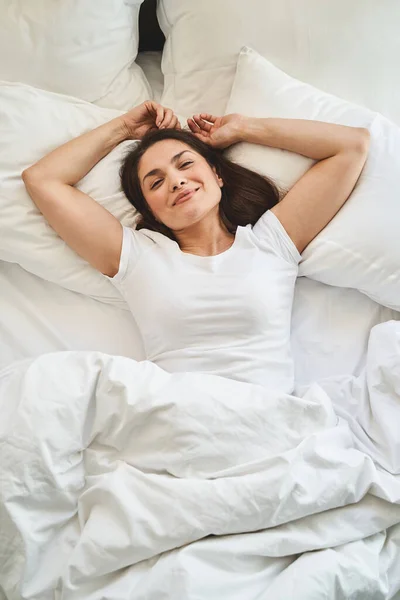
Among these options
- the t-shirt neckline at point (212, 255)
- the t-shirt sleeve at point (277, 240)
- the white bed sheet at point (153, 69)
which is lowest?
the t-shirt neckline at point (212, 255)

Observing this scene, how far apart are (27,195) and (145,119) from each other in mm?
355

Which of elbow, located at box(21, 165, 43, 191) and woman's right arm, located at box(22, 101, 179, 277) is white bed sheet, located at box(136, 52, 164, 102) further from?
elbow, located at box(21, 165, 43, 191)

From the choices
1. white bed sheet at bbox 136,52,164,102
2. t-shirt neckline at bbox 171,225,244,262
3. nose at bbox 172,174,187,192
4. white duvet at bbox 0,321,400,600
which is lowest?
white duvet at bbox 0,321,400,600

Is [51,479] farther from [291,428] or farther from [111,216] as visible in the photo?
[111,216]

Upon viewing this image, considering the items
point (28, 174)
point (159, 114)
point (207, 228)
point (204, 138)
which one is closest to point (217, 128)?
point (204, 138)

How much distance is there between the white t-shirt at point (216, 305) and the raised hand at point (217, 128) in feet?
0.82

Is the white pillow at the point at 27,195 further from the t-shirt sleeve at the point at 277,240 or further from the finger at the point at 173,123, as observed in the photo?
the t-shirt sleeve at the point at 277,240

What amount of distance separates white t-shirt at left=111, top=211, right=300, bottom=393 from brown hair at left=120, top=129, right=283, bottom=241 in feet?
0.29

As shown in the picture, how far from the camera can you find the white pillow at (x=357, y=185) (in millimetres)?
1316

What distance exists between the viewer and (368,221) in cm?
132

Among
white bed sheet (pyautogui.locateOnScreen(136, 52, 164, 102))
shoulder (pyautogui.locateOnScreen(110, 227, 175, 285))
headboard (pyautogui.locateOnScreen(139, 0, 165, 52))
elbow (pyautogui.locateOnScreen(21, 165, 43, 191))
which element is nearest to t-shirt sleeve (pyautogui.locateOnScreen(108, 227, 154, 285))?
shoulder (pyautogui.locateOnScreen(110, 227, 175, 285))

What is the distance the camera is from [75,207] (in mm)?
1312

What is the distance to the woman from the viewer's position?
128 cm

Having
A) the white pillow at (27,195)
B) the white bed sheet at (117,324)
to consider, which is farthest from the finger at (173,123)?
the white bed sheet at (117,324)
